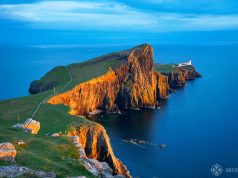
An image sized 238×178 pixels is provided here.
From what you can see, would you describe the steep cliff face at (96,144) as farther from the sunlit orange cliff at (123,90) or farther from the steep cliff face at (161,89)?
the steep cliff face at (161,89)

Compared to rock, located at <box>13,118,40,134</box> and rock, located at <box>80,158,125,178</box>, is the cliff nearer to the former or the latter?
rock, located at <box>13,118,40,134</box>

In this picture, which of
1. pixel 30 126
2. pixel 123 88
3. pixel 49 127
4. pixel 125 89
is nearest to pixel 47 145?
pixel 30 126

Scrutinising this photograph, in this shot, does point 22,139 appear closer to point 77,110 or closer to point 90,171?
point 90,171

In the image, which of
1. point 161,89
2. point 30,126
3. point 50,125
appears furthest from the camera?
point 161,89

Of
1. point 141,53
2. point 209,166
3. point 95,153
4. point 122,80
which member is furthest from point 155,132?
point 141,53

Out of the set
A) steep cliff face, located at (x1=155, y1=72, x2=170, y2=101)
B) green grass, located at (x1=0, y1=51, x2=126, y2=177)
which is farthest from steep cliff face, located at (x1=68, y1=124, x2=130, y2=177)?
steep cliff face, located at (x1=155, y1=72, x2=170, y2=101)

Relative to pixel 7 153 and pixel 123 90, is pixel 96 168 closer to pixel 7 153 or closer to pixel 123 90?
pixel 7 153
